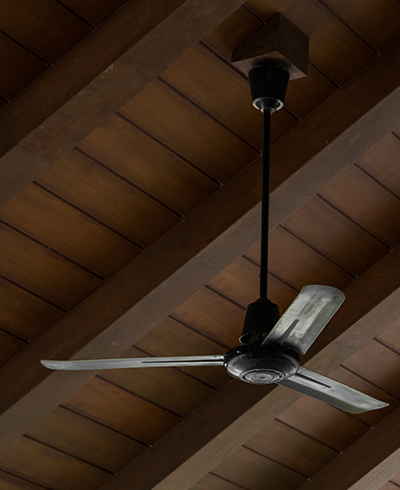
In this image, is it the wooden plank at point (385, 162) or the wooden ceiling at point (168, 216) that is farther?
the wooden plank at point (385, 162)

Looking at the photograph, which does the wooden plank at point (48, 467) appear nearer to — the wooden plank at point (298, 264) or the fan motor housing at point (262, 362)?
the wooden plank at point (298, 264)

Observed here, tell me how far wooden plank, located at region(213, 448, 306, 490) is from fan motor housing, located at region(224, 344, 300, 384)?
206cm

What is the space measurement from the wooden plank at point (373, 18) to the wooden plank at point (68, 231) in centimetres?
136

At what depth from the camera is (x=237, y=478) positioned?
167 inches

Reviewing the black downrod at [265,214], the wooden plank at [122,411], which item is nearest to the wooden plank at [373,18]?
the black downrod at [265,214]

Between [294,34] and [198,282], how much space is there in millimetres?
1105

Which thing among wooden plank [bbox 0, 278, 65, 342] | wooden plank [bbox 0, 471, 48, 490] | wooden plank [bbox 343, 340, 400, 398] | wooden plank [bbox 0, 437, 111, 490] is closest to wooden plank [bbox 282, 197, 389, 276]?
wooden plank [bbox 343, 340, 400, 398]

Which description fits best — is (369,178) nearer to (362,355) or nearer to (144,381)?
(362,355)

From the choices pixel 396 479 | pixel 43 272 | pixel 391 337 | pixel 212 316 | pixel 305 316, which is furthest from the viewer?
pixel 396 479

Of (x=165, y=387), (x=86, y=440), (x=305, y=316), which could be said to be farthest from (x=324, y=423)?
(x=305, y=316)

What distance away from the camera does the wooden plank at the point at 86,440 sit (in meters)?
3.62

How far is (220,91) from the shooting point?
2.95 m

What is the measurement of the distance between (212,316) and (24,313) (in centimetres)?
96

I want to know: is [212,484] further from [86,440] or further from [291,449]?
[86,440]
